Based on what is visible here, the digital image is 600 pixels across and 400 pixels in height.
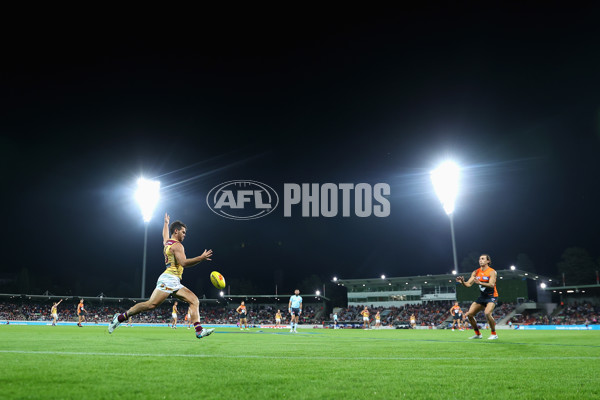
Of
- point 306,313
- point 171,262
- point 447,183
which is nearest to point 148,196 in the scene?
point 447,183

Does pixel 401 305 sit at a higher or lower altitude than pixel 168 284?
lower

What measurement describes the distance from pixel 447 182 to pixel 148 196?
34.6 metres

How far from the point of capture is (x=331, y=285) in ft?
408

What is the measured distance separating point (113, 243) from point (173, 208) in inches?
1537

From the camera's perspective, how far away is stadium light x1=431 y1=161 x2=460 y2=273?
147 feet

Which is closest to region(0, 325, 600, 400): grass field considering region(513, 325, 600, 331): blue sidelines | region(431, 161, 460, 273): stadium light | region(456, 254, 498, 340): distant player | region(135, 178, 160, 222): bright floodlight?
region(456, 254, 498, 340): distant player

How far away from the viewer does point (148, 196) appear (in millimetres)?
49781

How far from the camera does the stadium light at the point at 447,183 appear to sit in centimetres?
4472

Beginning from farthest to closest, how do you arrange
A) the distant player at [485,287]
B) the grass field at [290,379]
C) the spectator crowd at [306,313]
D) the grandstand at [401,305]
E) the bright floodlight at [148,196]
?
the grandstand at [401,305], the spectator crowd at [306,313], the bright floodlight at [148,196], the distant player at [485,287], the grass field at [290,379]

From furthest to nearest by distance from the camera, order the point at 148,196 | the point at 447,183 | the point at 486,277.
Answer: the point at 148,196, the point at 447,183, the point at 486,277

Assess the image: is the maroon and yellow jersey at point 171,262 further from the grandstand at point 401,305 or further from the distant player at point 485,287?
the grandstand at point 401,305

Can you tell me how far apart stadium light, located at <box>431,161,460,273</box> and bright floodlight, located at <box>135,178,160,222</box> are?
3265 cm

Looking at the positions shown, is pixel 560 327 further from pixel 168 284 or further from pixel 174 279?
pixel 168 284

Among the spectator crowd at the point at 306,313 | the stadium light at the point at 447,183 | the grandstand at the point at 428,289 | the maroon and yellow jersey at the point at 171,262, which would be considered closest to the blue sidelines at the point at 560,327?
the spectator crowd at the point at 306,313
